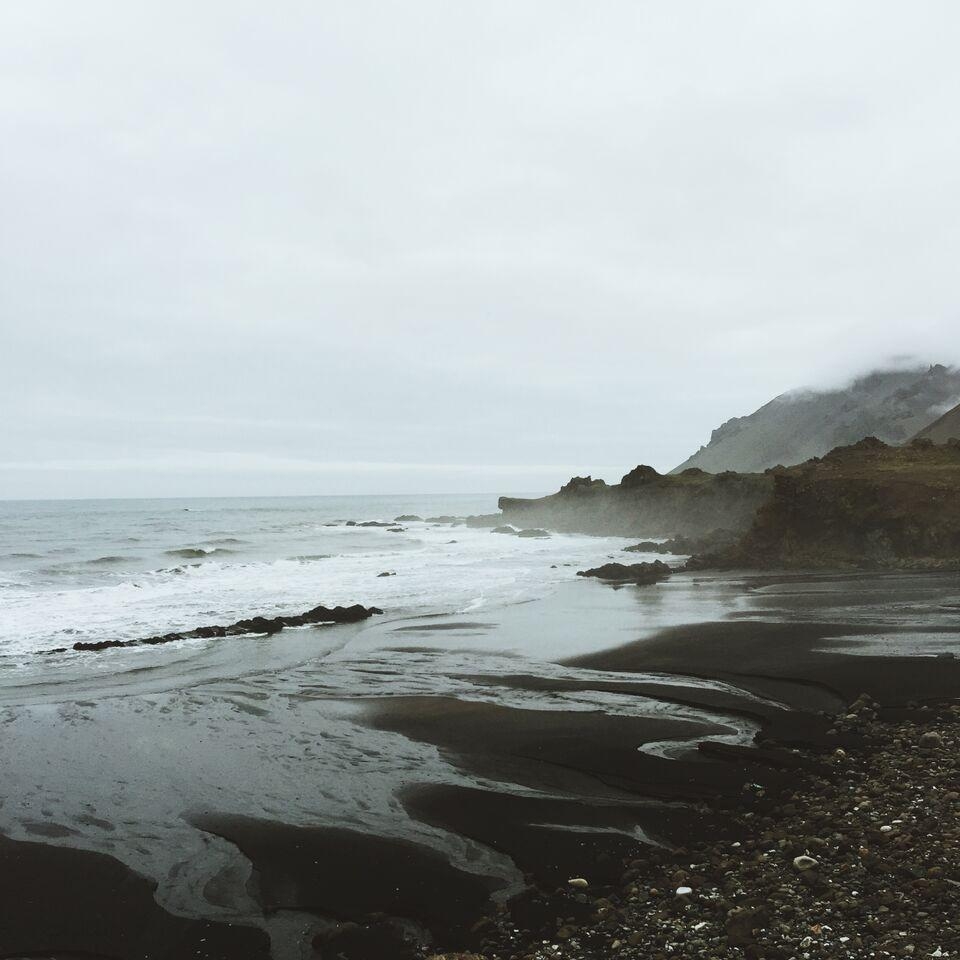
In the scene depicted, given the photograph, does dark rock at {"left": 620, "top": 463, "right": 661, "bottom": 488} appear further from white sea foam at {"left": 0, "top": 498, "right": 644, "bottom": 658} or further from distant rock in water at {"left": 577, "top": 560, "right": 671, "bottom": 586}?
distant rock in water at {"left": 577, "top": 560, "right": 671, "bottom": 586}

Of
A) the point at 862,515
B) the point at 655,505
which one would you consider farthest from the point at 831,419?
the point at 862,515

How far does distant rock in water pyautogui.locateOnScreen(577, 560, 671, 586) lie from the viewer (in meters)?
28.1

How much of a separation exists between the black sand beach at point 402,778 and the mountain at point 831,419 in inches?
4461

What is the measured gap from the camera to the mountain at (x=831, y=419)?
388 ft

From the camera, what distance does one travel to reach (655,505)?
6288 cm

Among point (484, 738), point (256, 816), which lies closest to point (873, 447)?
point (484, 738)

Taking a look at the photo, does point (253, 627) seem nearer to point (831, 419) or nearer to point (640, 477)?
point (640, 477)

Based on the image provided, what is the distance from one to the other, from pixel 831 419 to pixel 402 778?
15114cm

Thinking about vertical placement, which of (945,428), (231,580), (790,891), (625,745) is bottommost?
(231,580)

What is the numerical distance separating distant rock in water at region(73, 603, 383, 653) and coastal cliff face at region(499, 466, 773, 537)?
102ft

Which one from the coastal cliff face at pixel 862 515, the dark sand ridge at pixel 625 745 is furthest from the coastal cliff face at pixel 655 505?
the dark sand ridge at pixel 625 745

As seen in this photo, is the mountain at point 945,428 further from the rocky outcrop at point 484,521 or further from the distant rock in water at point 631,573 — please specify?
the distant rock in water at point 631,573

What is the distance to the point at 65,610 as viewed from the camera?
2231 centimetres

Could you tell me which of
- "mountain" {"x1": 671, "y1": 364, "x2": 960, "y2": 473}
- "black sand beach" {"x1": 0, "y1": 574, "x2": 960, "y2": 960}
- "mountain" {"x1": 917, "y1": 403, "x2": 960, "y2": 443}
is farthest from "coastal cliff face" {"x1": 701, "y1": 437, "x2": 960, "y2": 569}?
"mountain" {"x1": 671, "y1": 364, "x2": 960, "y2": 473}
